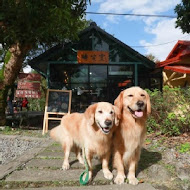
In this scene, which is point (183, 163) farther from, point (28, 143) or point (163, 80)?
point (163, 80)

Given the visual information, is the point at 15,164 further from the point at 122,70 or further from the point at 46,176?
the point at 122,70

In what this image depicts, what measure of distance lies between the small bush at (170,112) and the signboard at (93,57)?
4.60 metres

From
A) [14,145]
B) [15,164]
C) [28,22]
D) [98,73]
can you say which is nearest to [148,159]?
[15,164]

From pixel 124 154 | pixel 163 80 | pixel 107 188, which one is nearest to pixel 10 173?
pixel 107 188

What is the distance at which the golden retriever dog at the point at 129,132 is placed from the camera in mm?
2688

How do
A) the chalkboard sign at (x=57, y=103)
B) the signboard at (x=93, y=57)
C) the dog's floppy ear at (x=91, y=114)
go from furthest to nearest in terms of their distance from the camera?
1. the signboard at (x=93, y=57)
2. the chalkboard sign at (x=57, y=103)
3. the dog's floppy ear at (x=91, y=114)

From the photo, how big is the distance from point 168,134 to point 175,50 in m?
8.14

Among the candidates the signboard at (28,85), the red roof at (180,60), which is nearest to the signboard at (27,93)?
the signboard at (28,85)

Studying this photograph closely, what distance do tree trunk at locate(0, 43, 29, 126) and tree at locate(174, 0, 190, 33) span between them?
7057mm

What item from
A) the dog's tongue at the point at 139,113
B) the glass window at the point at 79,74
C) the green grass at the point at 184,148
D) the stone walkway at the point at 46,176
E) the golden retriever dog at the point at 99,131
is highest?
the glass window at the point at 79,74

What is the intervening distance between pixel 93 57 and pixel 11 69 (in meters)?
3.97

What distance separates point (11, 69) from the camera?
260 inches

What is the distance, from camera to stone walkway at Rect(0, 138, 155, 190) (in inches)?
96.3

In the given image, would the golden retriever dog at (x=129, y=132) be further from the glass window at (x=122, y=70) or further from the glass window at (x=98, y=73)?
the glass window at (x=122, y=70)
